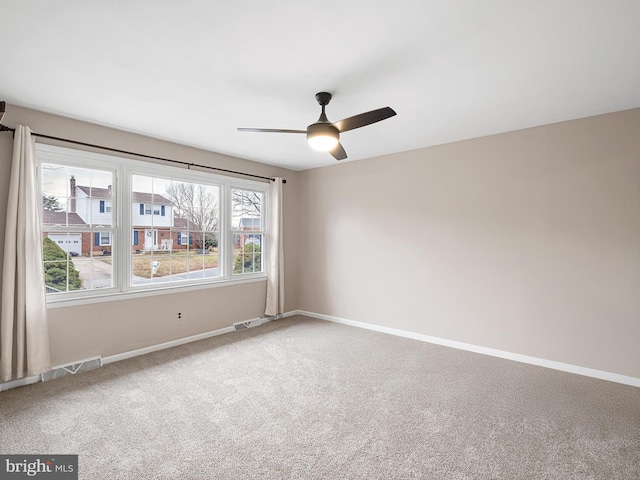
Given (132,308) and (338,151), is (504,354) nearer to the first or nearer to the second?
(338,151)

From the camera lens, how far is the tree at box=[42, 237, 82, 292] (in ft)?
10.9

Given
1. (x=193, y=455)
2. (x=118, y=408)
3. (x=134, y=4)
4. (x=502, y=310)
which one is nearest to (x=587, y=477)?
(x=502, y=310)

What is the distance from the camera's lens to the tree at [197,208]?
441cm

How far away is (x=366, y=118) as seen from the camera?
256 cm

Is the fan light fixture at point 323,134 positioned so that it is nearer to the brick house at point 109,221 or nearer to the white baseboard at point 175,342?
the brick house at point 109,221

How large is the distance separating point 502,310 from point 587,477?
2109 millimetres

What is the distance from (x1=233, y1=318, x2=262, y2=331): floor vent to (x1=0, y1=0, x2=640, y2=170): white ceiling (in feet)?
9.34

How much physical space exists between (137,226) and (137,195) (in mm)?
376

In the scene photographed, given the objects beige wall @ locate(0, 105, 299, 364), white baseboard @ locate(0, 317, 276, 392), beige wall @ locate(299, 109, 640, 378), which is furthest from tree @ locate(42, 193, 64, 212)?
beige wall @ locate(299, 109, 640, 378)

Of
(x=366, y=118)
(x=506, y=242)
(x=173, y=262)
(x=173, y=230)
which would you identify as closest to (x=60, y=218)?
(x=173, y=230)

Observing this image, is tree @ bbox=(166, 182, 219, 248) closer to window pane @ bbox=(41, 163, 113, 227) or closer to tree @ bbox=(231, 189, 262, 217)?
tree @ bbox=(231, 189, 262, 217)

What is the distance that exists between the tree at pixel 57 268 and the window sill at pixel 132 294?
0.14 meters

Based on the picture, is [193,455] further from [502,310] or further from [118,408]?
[502,310]

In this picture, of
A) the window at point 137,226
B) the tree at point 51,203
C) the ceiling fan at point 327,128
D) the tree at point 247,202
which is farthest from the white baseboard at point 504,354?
the tree at point 51,203
